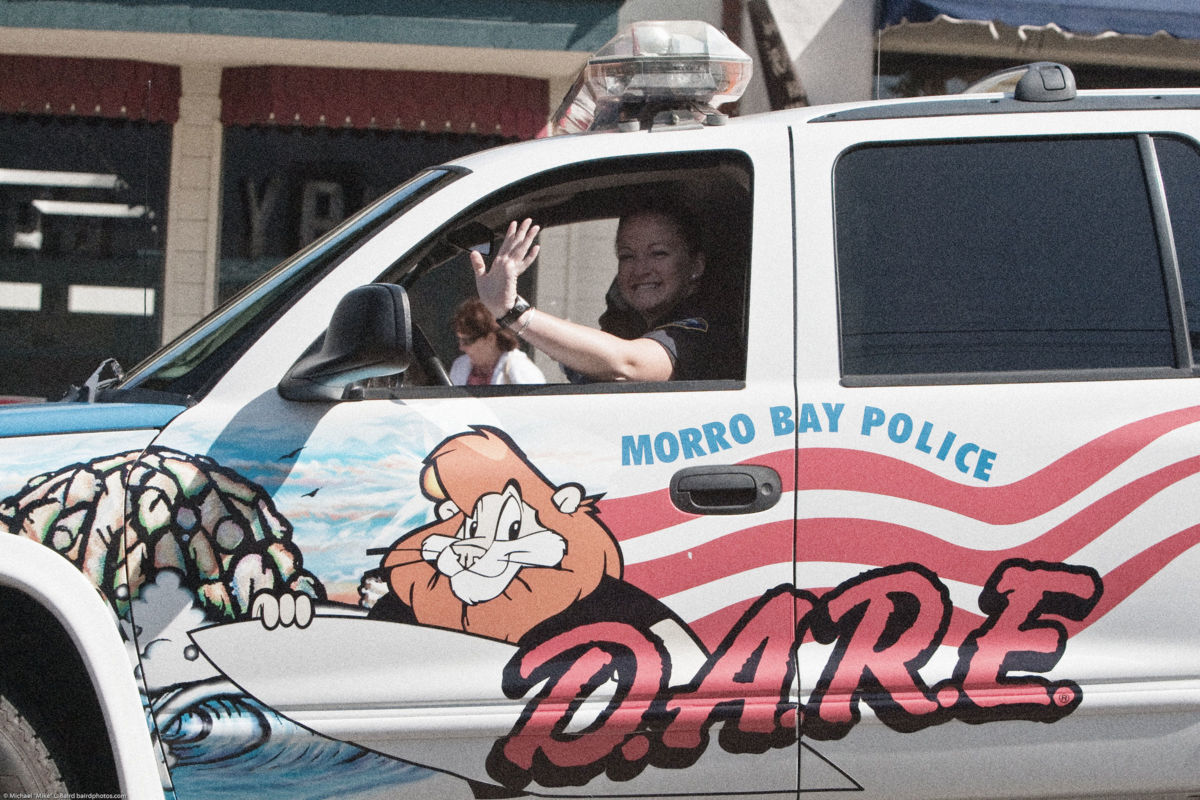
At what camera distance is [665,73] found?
2695mm

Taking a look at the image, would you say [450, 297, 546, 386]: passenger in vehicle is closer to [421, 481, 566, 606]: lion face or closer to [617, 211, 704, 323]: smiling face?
[617, 211, 704, 323]: smiling face

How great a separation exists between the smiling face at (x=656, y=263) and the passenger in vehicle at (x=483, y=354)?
3.81 feet

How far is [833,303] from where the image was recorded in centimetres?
242

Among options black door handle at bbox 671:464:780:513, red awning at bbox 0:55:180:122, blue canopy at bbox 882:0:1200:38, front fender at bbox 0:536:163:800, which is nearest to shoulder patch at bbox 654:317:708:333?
black door handle at bbox 671:464:780:513

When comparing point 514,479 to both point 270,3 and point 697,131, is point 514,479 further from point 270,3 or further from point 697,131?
point 270,3

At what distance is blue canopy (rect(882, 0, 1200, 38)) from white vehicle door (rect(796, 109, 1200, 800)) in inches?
209

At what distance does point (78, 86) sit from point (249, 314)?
663cm

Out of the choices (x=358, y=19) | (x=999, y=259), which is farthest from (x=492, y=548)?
(x=358, y=19)

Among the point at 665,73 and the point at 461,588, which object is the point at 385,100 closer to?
the point at 665,73

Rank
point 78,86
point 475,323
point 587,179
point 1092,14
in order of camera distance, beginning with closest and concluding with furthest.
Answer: point 587,179 < point 475,323 < point 1092,14 < point 78,86

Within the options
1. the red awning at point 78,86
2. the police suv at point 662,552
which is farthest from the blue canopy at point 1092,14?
the red awning at point 78,86

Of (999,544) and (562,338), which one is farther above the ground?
(562,338)

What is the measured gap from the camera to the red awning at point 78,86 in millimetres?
8109

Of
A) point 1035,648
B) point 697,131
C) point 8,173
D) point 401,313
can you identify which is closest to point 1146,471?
point 1035,648
